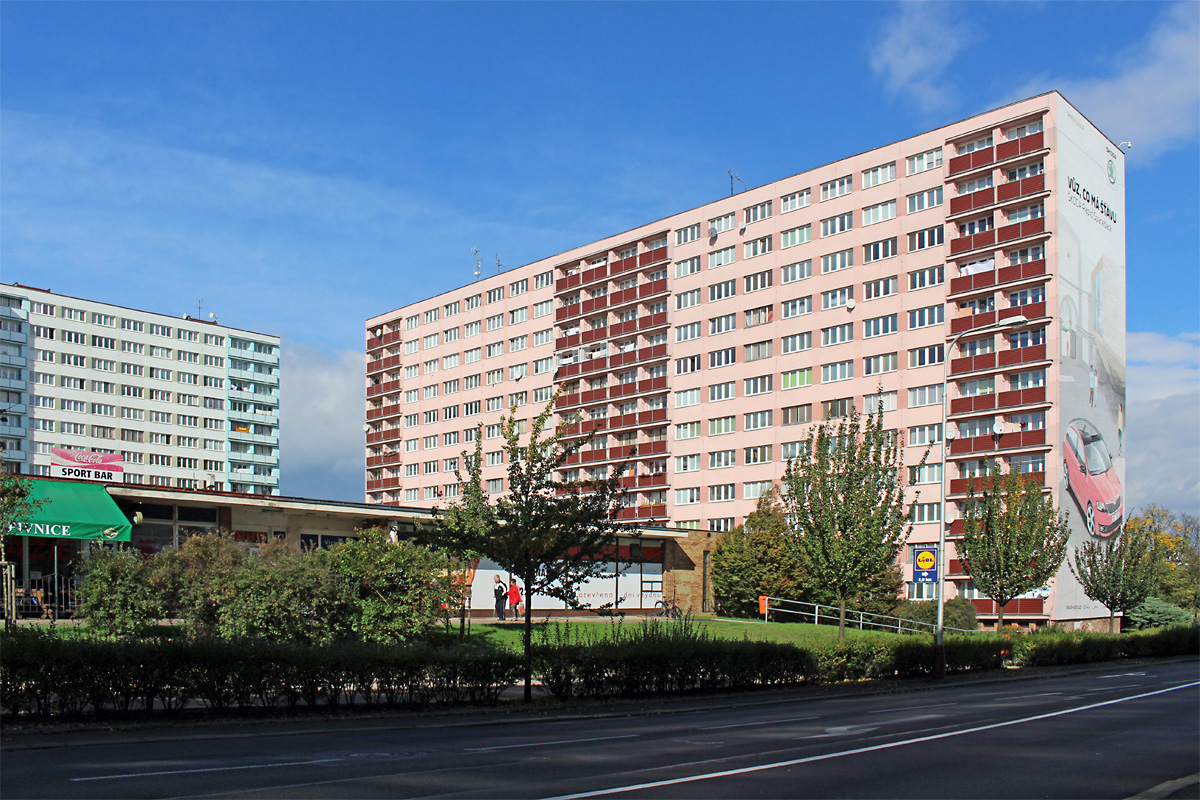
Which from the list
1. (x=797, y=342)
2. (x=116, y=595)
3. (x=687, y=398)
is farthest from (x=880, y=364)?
(x=116, y=595)

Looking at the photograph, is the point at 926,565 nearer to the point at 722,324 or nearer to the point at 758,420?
the point at 758,420

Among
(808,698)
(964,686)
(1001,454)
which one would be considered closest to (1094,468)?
(1001,454)

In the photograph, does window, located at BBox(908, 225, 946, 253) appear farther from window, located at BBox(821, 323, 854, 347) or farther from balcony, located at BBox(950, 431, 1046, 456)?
balcony, located at BBox(950, 431, 1046, 456)

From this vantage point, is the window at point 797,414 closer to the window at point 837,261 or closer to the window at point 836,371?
the window at point 836,371

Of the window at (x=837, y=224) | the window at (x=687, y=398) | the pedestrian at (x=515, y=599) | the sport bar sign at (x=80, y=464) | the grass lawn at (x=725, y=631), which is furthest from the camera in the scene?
the sport bar sign at (x=80, y=464)

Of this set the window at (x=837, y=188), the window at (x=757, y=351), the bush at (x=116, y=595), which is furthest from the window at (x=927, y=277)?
the bush at (x=116, y=595)

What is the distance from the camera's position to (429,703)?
2114cm

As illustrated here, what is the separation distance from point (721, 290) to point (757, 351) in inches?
244

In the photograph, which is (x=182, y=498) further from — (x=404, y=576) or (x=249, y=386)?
(x=249, y=386)

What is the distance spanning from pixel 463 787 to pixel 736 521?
6910cm

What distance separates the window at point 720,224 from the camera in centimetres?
8212

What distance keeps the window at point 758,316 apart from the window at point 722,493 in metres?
12.3

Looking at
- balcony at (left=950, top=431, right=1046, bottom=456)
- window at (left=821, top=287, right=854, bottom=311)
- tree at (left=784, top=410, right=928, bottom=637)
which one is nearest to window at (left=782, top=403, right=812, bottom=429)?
window at (left=821, top=287, right=854, bottom=311)

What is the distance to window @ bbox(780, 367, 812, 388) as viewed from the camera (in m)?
75.6
